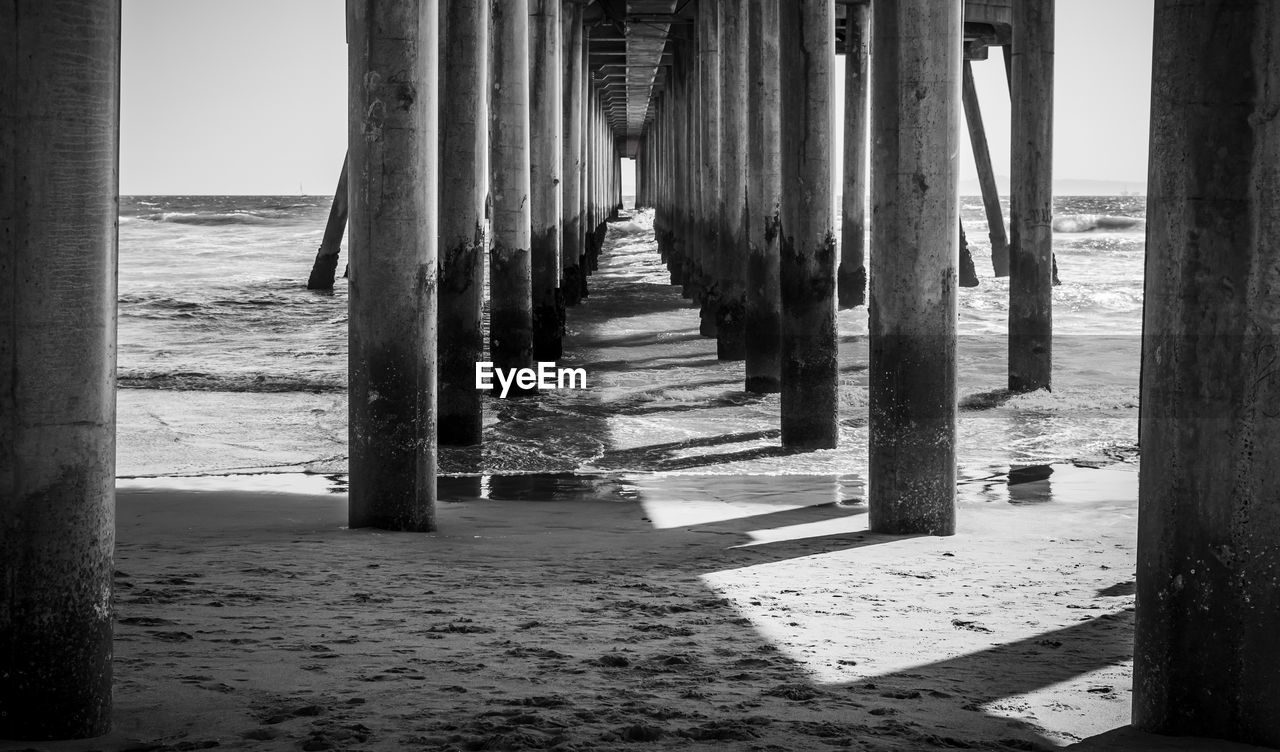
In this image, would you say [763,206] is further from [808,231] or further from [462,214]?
[462,214]

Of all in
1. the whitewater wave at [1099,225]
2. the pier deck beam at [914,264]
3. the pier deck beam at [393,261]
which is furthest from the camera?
the whitewater wave at [1099,225]

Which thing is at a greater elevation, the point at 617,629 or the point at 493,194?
the point at 493,194

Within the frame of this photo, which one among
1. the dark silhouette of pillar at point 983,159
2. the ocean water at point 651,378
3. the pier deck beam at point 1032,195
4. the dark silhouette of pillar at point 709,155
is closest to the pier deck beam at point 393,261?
the ocean water at point 651,378

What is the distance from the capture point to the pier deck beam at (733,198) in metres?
14.6

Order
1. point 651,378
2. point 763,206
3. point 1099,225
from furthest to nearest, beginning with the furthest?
point 1099,225 < point 651,378 < point 763,206

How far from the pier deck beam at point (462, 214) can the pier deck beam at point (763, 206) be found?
2.97 meters

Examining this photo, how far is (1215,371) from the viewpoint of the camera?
2.95 meters

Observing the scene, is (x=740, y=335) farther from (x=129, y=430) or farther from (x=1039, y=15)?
(x=129, y=430)

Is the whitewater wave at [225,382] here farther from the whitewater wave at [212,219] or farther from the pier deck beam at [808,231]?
the whitewater wave at [212,219]

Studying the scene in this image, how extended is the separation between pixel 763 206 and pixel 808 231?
2649 millimetres

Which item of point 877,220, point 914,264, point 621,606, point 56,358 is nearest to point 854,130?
point 877,220

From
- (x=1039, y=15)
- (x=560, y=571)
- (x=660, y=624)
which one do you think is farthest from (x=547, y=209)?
(x=660, y=624)

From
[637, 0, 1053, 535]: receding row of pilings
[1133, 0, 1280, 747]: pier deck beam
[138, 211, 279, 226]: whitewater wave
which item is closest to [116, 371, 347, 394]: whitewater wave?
[637, 0, 1053, 535]: receding row of pilings

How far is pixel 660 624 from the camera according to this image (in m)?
4.19
